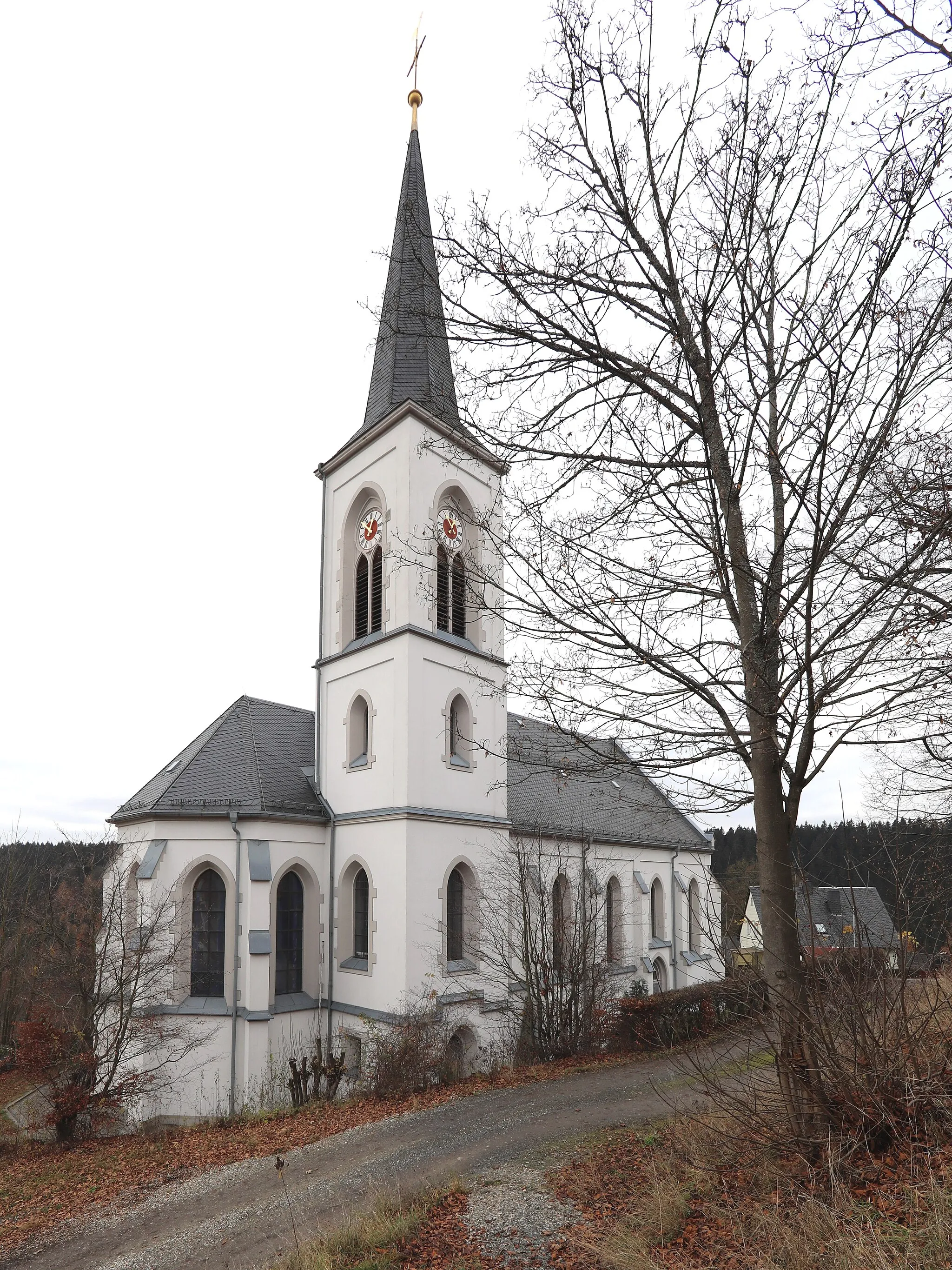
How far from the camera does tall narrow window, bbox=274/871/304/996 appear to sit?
54.7 ft

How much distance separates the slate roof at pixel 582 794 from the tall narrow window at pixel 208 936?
21.8ft

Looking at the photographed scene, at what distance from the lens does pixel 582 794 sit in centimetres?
2534

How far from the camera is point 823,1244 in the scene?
3.90 m

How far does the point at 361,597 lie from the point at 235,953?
8296 millimetres

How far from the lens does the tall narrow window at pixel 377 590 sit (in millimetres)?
18328

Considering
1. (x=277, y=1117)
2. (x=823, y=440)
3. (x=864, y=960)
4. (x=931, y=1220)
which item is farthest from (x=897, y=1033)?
(x=277, y=1117)

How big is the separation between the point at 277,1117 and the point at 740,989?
10444mm

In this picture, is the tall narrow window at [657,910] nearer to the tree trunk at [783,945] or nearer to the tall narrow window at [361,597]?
the tall narrow window at [361,597]

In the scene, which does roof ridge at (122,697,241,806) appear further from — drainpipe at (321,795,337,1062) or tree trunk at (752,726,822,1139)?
tree trunk at (752,726,822,1139)

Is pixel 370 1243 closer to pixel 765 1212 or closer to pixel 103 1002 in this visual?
pixel 765 1212

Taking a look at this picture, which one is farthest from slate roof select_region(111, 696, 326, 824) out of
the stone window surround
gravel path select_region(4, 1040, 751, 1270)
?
gravel path select_region(4, 1040, 751, 1270)

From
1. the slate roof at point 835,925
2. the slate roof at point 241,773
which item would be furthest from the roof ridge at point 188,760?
the slate roof at point 835,925

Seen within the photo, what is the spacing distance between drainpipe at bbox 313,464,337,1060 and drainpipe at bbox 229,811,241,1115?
183 centimetres

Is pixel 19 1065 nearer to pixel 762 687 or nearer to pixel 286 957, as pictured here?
pixel 286 957
